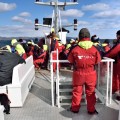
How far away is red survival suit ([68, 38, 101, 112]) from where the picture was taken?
438 cm

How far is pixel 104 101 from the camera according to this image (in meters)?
5.16

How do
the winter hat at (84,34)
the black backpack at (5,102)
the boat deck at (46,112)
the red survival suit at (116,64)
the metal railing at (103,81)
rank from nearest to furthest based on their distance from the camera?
the boat deck at (46,112), the winter hat at (84,34), the black backpack at (5,102), the metal railing at (103,81), the red survival suit at (116,64)

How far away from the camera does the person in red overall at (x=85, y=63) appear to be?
4375mm

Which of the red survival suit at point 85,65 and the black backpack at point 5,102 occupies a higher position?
the red survival suit at point 85,65

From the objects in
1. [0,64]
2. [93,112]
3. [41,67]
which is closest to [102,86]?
[93,112]

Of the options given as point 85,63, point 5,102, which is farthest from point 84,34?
point 5,102

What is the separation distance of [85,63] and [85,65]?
4cm

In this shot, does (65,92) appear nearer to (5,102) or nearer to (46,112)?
(46,112)

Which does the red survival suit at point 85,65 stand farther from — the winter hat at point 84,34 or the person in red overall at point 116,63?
the person in red overall at point 116,63

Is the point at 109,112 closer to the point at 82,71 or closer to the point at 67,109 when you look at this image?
the point at 82,71

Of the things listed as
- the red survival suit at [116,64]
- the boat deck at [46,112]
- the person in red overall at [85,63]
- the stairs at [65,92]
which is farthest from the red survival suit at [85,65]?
the red survival suit at [116,64]

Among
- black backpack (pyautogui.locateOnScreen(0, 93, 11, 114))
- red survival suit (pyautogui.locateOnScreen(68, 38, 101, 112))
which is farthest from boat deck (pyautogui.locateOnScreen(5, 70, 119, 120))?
red survival suit (pyautogui.locateOnScreen(68, 38, 101, 112))

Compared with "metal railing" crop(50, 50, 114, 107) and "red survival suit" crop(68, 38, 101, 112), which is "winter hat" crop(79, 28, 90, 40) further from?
"metal railing" crop(50, 50, 114, 107)

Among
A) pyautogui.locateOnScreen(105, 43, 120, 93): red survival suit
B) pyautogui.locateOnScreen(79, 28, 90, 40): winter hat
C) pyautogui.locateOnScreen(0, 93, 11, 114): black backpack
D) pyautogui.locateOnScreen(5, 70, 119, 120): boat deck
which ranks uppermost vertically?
pyautogui.locateOnScreen(79, 28, 90, 40): winter hat
